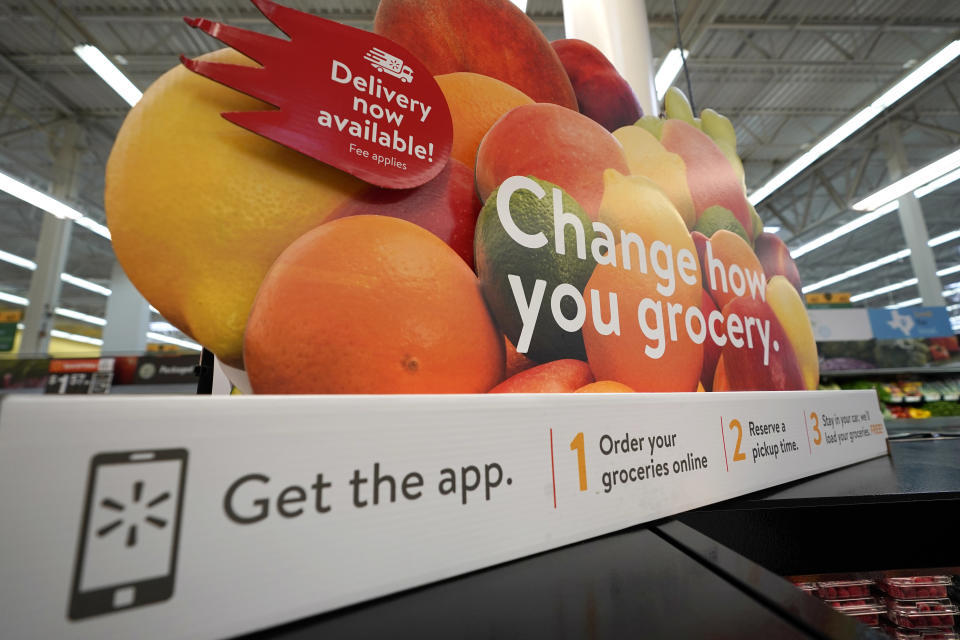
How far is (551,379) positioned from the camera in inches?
28.5

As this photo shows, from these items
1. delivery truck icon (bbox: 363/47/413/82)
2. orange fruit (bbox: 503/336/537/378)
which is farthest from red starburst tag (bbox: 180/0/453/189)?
orange fruit (bbox: 503/336/537/378)

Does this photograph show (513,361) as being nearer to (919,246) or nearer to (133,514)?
(133,514)

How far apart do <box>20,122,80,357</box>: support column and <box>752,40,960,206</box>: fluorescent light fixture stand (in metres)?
9.06

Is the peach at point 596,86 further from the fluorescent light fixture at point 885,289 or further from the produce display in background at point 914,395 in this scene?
the fluorescent light fixture at point 885,289

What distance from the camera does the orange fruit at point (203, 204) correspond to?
1.83 feet

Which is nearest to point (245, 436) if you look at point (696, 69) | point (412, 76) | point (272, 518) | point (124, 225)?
point (272, 518)

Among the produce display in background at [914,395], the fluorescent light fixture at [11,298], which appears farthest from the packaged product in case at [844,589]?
the fluorescent light fixture at [11,298]

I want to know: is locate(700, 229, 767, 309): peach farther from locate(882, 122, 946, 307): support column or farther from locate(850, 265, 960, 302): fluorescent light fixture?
locate(850, 265, 960, 302): fluorescent light fixture

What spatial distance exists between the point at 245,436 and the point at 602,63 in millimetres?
1140

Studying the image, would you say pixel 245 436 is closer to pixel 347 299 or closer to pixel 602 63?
pixel 347 299

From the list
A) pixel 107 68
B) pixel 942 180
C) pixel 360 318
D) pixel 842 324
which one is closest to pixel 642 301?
pixel 360 318

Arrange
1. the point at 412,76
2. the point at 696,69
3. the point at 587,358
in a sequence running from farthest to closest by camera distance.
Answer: the point at 696,69 → the point at 587,358 → the point at 412,76

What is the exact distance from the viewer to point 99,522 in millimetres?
293

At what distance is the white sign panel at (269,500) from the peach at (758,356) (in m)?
0.62
